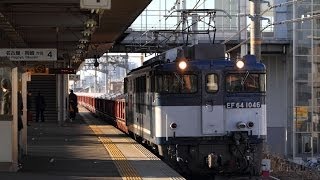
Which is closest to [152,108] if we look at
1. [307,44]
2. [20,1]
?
[20,1]

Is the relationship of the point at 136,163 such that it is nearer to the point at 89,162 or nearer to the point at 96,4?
the point at 89,162

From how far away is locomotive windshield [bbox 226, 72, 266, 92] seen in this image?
15258 millimetres

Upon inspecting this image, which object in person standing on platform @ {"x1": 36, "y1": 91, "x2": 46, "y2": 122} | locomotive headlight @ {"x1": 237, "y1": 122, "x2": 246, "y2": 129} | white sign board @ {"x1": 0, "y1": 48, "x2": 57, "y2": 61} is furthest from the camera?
person standing on platform @ {"x1": 36, "y1": 91, "x2": 46, "y2": 122}

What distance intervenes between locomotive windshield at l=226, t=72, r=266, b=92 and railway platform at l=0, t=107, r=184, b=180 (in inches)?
97.8

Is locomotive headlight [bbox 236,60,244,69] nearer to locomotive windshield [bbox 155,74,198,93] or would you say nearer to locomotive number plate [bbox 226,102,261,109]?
locomotive number plate [bbox 226,102,261,109]

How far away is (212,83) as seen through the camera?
15273 mm

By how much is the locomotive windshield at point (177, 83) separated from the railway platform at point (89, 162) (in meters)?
1.60

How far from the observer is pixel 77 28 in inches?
901

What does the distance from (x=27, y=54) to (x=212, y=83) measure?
18.3 feet

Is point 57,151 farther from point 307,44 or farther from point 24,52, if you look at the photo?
point 307,44

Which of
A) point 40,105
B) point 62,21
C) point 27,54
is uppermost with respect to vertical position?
point 62,21

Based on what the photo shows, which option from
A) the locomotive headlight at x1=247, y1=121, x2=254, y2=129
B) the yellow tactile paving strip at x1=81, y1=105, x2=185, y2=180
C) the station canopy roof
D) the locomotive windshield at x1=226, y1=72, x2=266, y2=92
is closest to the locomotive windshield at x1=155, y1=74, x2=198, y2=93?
the locomotive windshield at x1=226, y1=72, x2=266, y2=92

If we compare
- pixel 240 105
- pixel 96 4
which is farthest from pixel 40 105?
pixel 96 4

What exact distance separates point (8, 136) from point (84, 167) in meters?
1.82
